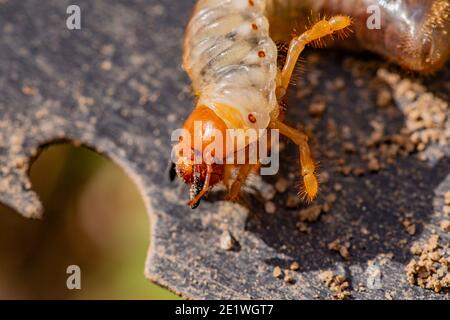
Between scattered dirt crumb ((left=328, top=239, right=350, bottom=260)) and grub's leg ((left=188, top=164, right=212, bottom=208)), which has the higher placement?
grub's leg ((left=188, top=164, right=212, bottom=208))

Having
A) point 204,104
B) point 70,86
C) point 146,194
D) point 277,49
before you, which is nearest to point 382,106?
point 277,49

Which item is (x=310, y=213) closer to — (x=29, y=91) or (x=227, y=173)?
(x=227, y=173)

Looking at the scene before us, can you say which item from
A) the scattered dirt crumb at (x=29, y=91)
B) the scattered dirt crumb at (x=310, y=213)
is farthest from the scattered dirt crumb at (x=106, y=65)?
the scattered dirt crumb at (x=310, y=213)

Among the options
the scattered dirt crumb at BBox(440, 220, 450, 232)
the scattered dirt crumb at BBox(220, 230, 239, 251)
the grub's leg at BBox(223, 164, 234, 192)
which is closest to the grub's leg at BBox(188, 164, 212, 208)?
the grub's leg at BBox(223, 164, 234, 192)

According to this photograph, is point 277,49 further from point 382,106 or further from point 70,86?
point 70,86

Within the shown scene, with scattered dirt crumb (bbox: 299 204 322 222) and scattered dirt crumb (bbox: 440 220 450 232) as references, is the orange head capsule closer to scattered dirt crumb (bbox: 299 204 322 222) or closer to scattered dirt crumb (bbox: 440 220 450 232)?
scattered dirt crumb (bbox: 299 204 322 222)
